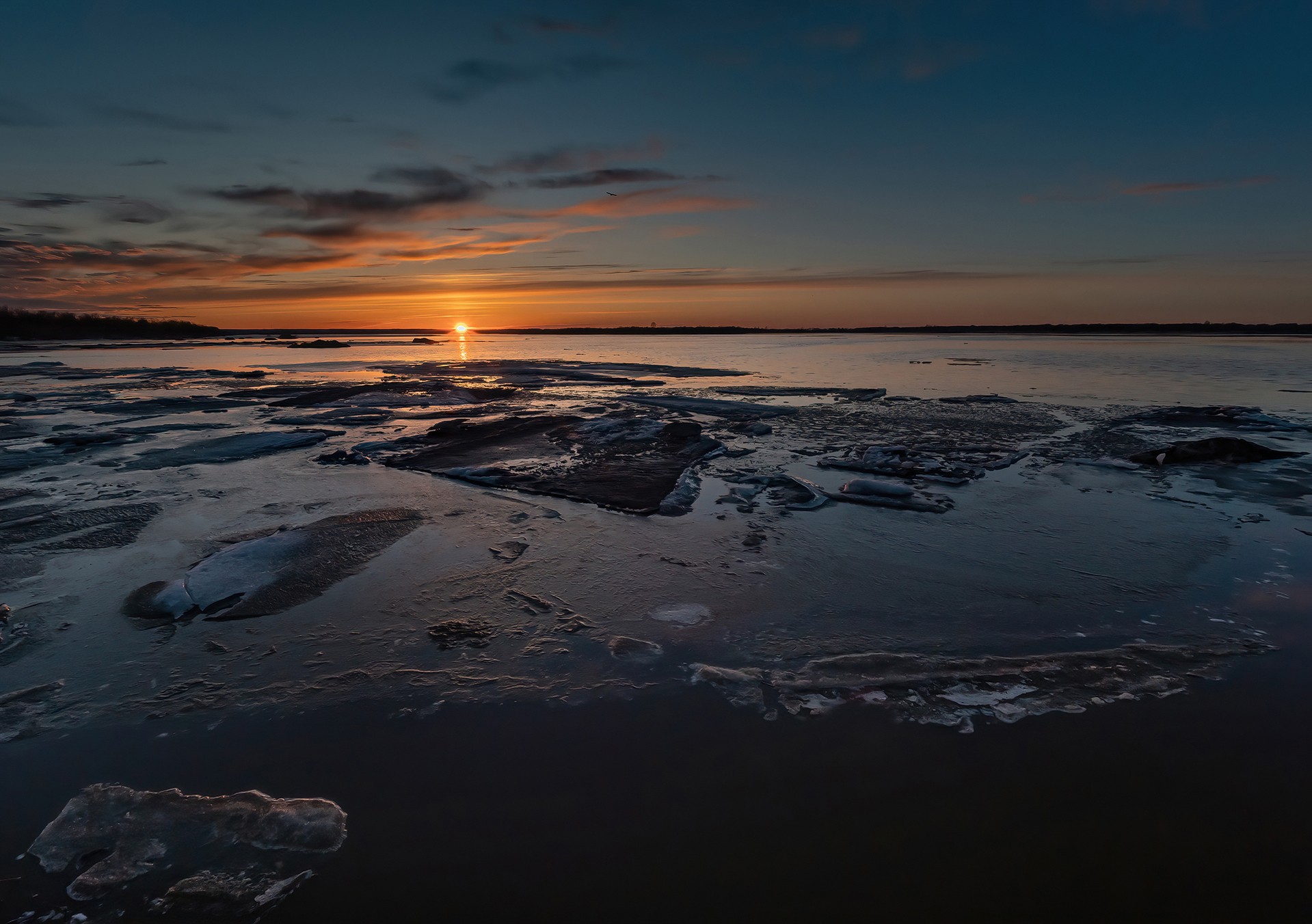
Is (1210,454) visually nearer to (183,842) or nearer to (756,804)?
(756,804)

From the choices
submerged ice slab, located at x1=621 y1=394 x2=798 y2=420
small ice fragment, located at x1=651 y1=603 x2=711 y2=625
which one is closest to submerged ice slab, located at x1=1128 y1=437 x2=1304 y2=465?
submerged ice slab, located at x1=621 y1=394 x2=798 y2=420

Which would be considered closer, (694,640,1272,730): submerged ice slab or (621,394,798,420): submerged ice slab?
(694,640,1272,730): submerged ice slab

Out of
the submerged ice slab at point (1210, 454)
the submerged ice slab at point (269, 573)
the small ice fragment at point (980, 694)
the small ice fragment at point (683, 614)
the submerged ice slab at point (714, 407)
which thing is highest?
the submerged ice slab at point (714, 407)

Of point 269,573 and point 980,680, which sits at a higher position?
point 269,573

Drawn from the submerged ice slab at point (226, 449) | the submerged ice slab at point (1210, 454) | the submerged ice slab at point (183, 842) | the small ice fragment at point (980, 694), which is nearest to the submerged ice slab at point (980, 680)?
the small ice fragment at point (980, 694)

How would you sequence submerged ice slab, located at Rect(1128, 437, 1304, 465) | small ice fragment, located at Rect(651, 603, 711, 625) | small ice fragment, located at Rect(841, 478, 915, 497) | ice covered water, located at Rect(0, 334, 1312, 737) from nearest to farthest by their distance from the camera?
ice covered water, located at Rect(0, 334, 1312, 737), small ice fragment, located at Rect(651, 603, 711, 625), small ice fragment, located at Rect(841, 478, 915, 497), submerged ice slab, located at Rect(1128, 437, 1304, 465)

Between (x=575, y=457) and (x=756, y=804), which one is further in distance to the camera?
(x=575, y=457)

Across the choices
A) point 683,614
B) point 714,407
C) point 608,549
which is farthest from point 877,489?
point 714,407

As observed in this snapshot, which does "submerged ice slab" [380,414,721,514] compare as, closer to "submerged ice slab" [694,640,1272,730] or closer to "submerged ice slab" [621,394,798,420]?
"submerged ice slab" [621,394,798,420]

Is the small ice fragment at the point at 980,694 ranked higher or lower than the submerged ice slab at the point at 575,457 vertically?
lower

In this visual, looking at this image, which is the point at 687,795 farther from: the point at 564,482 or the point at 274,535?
the point at 564,482

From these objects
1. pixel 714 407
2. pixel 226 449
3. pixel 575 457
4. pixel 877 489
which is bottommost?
pixel 877 489

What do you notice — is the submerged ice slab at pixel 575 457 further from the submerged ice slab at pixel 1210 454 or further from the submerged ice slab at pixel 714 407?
the submerged ice slab at pixel 1210 454

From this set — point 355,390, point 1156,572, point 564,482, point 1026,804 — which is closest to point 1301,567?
point 1156,572
